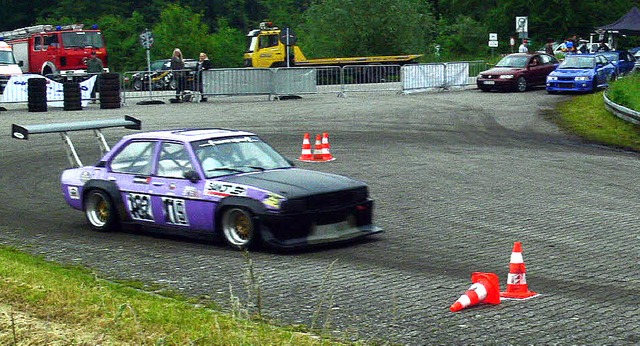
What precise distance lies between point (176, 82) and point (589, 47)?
27105mm

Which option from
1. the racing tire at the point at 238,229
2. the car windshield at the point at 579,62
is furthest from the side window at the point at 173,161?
the car windshield at the point at 579,62

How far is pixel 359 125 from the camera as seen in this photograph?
88.6 feet

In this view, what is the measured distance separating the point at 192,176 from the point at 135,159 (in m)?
1.17

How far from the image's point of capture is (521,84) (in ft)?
124

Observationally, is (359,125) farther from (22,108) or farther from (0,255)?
(0,255)

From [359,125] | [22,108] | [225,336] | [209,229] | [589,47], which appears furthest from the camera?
[589,47]

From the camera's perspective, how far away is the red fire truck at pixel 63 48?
1849 inches

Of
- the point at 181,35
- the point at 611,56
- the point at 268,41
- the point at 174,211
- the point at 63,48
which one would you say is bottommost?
the point at 174,211

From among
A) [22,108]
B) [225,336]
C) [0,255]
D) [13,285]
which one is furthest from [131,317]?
[22,108]

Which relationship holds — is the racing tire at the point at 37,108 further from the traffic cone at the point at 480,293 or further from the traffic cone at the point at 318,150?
the traffic cone at the point at 480,293

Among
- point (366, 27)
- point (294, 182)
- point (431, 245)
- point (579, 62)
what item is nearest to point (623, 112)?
point (579, 62)

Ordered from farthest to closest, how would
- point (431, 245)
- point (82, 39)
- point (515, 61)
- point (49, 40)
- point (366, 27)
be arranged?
point (366, 27)
point (49, 40)
point (82, 39)
point (515, 61)
point (431, 245)

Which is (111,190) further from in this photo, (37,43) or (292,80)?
(37,43)

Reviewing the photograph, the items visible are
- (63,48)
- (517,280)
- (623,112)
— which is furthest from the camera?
(63,48)
